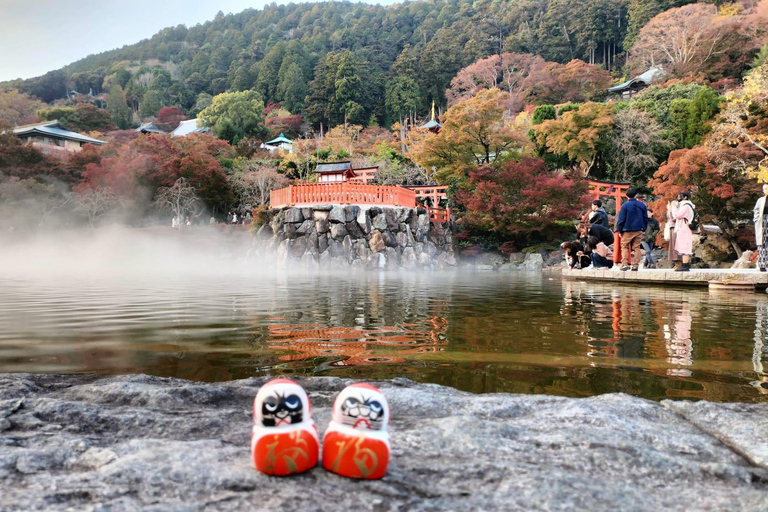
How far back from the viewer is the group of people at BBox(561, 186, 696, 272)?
9.24 m

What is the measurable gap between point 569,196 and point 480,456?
71.7 feet

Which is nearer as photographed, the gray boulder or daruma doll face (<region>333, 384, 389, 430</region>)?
daruma doll face (<region>333, 384, 389, 430</region>)

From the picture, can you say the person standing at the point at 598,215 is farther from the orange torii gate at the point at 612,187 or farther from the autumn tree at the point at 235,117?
the autumn tree at the point at 235,117

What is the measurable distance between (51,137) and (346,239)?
93.3ft

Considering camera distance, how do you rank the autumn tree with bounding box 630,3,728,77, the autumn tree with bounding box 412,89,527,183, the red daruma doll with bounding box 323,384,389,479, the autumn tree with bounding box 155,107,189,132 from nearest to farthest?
the red daruma doll with bounding box 323,384,389,479 < the autumn tree with bounding box 412,89,527,183 < the autumn tree with bounding box 630,3,728,77 < the autumn tree with bounding box 155,107,189,132

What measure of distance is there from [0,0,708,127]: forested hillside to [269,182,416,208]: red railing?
1248 inches

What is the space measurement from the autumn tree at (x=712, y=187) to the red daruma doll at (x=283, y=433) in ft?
58.7

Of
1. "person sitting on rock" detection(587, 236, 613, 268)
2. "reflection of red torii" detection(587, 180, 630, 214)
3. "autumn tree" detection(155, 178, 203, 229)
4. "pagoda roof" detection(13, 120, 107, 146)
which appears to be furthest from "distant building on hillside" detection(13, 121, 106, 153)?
"person sitting on rock" detection(587, 236, 613, 268)

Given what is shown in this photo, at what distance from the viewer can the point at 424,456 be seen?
4.71 ft

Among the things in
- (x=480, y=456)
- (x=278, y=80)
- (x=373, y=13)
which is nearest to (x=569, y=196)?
(x=480, y=456)

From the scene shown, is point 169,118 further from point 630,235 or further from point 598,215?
point 630,235

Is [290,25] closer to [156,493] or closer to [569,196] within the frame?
[569,196]

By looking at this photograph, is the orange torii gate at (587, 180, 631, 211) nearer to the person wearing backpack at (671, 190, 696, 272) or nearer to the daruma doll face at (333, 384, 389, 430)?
the person wearing backpack at (671, 190, 696, 272)

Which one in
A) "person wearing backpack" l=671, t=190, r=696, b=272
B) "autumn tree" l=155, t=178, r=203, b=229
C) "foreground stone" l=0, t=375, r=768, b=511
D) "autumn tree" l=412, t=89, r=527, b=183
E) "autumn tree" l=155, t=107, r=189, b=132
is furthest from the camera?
"autumn tree" l=155, t=107, r=189, b=132
